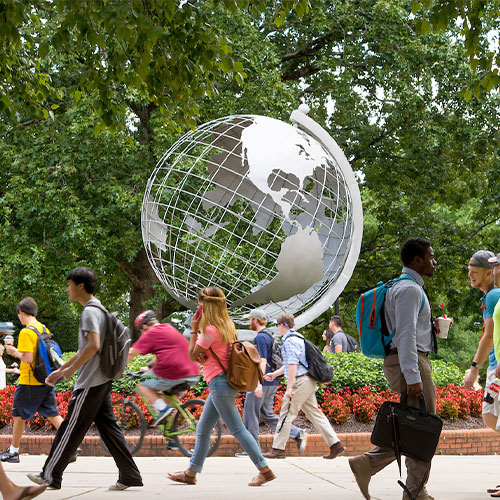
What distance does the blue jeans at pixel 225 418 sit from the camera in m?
6.85

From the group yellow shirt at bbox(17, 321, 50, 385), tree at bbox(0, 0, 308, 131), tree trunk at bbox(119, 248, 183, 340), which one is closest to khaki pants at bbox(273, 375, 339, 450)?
yellow shirt at bbox(17, 321, 50, 385)

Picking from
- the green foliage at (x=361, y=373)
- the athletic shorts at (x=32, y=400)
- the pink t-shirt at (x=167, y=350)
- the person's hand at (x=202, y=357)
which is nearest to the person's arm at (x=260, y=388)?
the pink t-shirt at (x=167, y=350)

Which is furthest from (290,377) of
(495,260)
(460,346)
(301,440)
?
(460,346)

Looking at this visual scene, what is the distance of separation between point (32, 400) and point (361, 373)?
4955 mm

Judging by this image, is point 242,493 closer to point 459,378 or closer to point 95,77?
point 95,77

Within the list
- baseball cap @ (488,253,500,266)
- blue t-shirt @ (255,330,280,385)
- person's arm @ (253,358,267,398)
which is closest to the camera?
baseball cap @ (488,253,500,266)

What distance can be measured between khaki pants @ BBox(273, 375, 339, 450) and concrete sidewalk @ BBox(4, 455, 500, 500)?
30cm

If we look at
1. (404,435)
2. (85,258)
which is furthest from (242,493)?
(85,258)

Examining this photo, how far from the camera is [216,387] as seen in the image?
6938 millimetres

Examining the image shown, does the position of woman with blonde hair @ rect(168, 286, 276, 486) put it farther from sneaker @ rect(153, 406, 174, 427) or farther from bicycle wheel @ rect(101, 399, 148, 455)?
bicycle wheel @ rect(101, 399, 148, 455)

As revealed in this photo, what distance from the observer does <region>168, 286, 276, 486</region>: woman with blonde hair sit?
22.6ft

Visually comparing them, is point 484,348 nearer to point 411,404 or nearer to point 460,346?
point 411,404

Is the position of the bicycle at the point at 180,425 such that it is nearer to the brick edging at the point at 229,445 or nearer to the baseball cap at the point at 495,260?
the brick edging at the point at 229,445

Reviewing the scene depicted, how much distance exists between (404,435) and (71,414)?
2428mm
